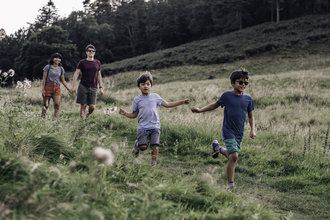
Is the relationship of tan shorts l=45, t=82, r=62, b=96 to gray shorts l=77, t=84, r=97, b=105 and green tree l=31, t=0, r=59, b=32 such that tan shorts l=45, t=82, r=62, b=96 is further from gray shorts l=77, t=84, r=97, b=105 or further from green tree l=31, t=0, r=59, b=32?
green tree l=31, t=0, r=59, b=32

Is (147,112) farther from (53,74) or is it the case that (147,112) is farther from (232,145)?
(53,74)

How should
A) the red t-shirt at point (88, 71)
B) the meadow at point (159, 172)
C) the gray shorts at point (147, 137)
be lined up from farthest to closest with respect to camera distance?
the red t-shirt at point (88, 71) → the gray shorts at point (147, 137) → the meadow at point (159, 172)

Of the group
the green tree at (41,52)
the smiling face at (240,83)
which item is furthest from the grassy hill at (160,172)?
the green tree at (41,52)

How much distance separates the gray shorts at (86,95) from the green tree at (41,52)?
52368 millimetres

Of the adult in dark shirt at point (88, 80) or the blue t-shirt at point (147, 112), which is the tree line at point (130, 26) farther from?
the blue t-shirt at point (147, 112)

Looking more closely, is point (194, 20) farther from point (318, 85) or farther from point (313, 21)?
point (318, 85)

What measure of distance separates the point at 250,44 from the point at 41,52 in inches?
1726

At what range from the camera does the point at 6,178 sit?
2213 mm

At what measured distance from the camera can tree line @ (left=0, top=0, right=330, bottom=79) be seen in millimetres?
56062

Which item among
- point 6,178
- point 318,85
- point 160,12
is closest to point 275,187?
point 6,178

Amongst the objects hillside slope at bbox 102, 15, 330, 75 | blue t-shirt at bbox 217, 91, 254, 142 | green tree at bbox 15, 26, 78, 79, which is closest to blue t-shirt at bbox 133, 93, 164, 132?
blue t-shirt at bbox 217, 91, 254, 142

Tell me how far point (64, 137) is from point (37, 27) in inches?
3385

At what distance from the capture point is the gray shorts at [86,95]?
699 centimetres

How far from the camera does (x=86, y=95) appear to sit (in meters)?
7.04
